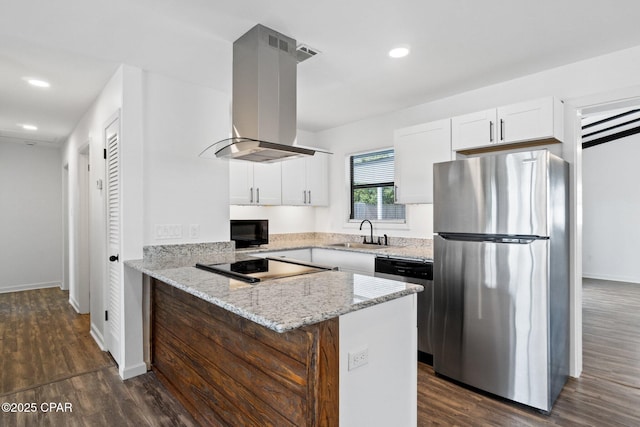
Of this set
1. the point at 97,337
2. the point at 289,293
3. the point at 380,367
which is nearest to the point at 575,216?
the point at 380,367

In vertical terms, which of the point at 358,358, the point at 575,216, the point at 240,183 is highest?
the point at 240,183

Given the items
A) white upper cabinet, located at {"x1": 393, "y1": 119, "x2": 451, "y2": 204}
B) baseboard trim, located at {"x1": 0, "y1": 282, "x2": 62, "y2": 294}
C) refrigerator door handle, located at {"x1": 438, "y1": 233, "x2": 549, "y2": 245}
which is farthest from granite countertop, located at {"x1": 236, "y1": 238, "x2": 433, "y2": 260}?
baseboard trim, located at {"x1": 0, "y1": 282, "x2": 62, "y2": 294}

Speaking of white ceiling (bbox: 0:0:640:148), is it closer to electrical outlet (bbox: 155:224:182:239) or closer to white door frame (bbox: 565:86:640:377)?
white door frame (bbox: 565:86:640:377)

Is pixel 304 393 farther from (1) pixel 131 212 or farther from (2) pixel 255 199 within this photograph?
(2) pixel 255 199

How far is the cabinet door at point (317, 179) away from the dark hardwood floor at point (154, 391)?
2.56m

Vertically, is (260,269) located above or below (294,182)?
below

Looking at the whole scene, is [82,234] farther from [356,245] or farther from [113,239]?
[356,245]

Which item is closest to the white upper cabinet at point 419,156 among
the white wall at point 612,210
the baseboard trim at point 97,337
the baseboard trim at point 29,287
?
the baseboard trim at point 97,337

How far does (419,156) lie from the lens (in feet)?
11.4

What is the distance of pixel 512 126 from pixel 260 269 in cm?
230

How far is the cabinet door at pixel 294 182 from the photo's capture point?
4.58 m

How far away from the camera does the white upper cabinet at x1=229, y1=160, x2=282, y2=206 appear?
13.4 ft

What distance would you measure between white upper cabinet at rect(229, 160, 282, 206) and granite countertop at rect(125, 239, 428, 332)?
177 cm

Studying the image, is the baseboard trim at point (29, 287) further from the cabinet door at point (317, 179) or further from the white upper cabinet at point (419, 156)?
the white upper cabinet at point (419, 156)
